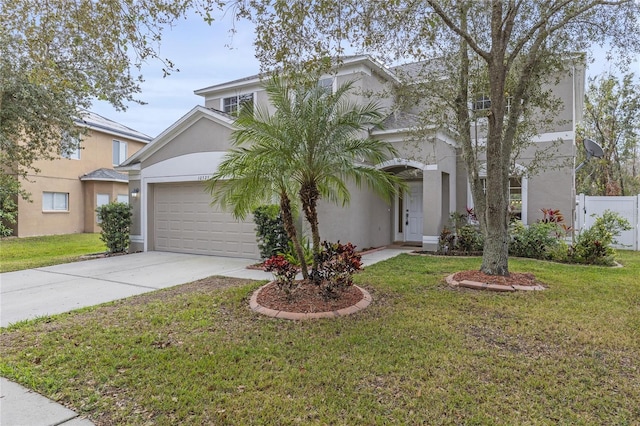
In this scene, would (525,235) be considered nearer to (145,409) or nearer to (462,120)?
(462,120)

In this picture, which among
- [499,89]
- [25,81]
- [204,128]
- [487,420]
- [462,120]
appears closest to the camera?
[487,420]

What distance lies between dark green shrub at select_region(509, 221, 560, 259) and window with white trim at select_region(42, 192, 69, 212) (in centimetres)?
2191

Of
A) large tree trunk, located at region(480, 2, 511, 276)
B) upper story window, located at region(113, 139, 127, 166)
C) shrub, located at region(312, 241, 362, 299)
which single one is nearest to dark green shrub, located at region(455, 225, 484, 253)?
large tree trunk, located at region(480, 2, 511, 276)

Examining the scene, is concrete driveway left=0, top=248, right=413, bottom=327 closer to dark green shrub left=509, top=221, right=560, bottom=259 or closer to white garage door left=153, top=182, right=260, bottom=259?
white garage door left=153, top=182, right=260, bottom=259

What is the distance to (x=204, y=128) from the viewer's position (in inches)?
460

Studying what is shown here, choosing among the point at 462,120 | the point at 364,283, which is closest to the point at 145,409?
the point at 364,283

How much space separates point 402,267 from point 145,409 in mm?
7047

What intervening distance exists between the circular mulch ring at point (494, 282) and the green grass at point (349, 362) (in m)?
0.44

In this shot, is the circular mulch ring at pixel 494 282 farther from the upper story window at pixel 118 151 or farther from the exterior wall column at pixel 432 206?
the upper story window at pixel 118 151

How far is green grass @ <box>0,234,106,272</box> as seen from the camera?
10.8 metres

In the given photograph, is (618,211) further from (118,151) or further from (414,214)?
(118,151)

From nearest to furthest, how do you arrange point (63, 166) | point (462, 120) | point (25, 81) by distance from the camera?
point (462, 120), point (25, 81), point (63, 166)

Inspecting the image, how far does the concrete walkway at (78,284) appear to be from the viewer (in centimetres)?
319

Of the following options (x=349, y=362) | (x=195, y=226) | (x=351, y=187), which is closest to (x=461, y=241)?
(x=351, y=187)
